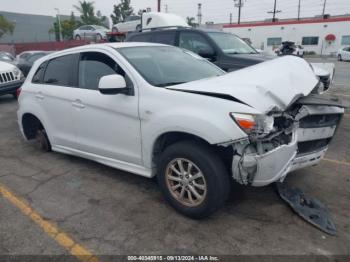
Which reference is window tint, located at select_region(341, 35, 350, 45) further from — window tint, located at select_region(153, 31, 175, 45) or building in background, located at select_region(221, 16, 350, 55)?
window tint, located at select_region(153, 31, 175, 45)

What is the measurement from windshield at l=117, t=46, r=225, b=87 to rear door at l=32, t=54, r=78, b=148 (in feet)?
3.08

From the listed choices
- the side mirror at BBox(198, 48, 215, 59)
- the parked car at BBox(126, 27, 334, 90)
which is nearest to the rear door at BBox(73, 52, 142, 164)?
the parked car at BBox(126, 27, 334, 90)

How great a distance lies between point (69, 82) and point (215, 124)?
94.1 inches

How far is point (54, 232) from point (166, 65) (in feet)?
7.18

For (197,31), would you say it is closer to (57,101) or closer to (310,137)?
(57,101)

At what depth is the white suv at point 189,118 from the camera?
2852 mm

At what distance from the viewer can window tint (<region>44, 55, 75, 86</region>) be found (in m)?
4.40

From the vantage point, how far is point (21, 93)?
5234 mm

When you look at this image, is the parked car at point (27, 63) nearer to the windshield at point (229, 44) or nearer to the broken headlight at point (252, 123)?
the windshield at point (229, 44)

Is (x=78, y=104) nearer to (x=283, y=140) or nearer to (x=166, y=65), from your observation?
(x=166, y=65)

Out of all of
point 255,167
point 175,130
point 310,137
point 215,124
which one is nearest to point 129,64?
point 175,130

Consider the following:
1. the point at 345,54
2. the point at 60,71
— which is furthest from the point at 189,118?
the point at 345,54

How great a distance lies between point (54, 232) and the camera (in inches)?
124

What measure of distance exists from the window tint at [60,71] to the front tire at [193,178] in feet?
6.35
